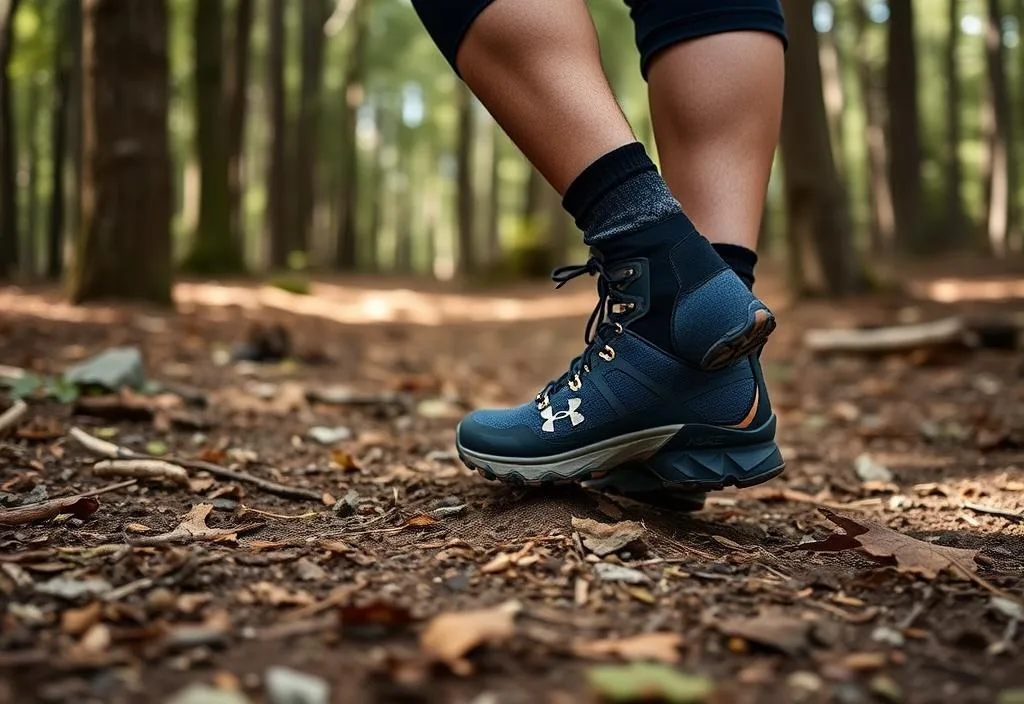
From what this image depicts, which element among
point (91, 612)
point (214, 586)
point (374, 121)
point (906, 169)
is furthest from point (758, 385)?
point (374, 121)

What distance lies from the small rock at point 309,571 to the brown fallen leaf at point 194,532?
0.19 meters

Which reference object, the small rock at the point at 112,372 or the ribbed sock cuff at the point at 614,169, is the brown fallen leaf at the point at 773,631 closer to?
the ribbed sock cuff at the point at 614,169

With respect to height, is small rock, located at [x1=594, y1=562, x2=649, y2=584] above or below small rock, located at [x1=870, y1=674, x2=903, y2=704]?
below

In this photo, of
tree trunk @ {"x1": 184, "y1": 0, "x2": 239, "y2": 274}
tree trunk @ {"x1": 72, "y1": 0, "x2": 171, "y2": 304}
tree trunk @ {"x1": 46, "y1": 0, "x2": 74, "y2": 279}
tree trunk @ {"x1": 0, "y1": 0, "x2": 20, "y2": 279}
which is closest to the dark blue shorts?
tree trunk @ {"x1": 72, "y1": 0, "x2": 171, "y2": 304}

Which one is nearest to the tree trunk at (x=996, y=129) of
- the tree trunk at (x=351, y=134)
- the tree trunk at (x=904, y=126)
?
the tree trunk at (x=904, y=126)

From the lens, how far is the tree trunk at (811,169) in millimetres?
6137

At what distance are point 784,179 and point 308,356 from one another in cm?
379

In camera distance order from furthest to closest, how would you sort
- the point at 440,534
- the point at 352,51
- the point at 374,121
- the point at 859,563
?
the point at 374,121, the point at 352,51, the point at 440,534, the point at 859,563

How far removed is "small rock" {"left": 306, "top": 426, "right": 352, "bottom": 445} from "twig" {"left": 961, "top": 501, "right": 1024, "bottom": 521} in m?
1.57

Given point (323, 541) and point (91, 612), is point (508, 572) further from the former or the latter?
point (91, 612)

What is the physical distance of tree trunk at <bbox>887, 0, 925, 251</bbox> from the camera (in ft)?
35.5

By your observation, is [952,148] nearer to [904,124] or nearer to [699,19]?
[904,124]

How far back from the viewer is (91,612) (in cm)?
101

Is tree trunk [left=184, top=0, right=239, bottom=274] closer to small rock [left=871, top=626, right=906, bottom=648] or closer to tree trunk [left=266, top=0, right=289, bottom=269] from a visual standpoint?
tree trunk [left=266, top=0, right=289, bottom=269]
